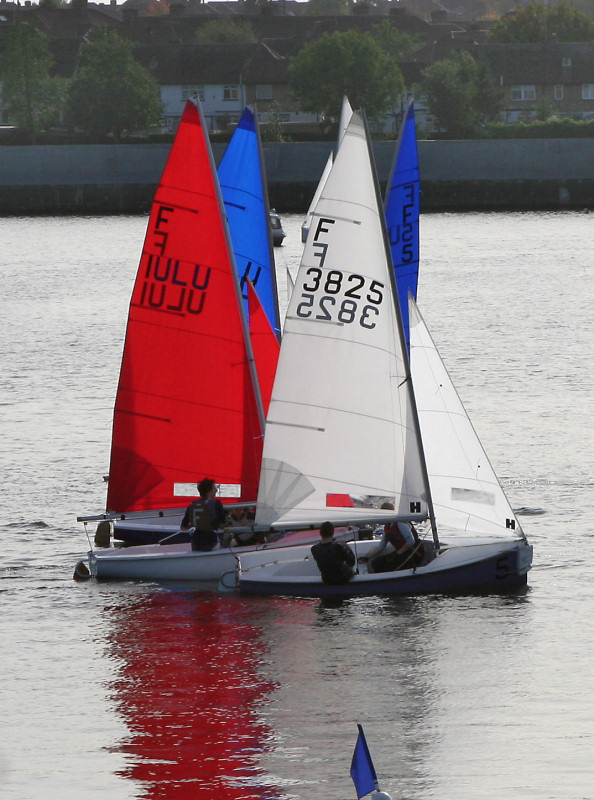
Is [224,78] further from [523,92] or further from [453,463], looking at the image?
[453,463]

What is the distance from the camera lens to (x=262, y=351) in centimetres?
2964

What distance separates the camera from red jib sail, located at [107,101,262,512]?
26.2 metres

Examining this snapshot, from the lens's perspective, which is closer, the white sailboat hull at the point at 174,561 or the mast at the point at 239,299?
the mast at the point at 239,299

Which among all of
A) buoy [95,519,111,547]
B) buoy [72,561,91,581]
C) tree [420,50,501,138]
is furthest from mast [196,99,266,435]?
tree [420,50,501,138]

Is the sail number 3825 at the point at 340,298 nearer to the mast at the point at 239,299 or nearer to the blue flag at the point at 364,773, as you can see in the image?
the mast at the point at 239,299

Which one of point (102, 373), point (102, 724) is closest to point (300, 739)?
point (102, 724)

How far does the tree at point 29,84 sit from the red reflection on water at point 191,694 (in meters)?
129

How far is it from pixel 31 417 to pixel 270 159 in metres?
83.5

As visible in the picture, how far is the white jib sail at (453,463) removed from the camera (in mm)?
25797

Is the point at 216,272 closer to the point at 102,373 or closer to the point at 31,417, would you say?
the point at 31,417

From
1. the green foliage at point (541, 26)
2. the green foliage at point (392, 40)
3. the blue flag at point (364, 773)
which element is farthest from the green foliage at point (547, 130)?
the blue flag at point (364, 773)

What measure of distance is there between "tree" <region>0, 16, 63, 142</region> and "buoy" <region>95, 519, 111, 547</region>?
126 meters

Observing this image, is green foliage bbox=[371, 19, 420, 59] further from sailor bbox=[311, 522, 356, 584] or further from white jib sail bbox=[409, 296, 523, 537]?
sailor bbox=[311, 522, 356, 584]

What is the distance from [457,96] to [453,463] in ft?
402
